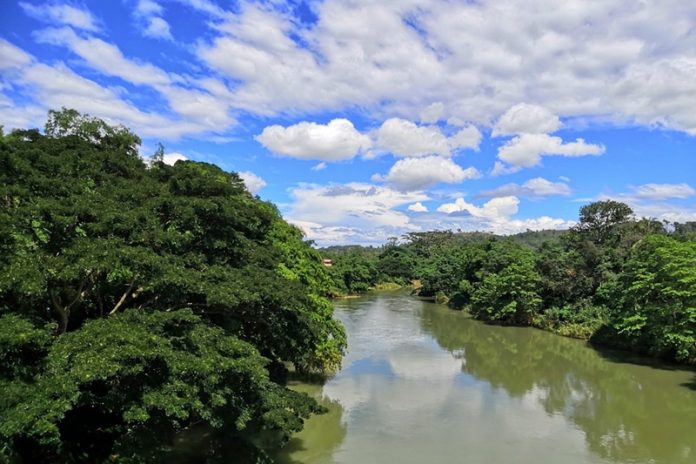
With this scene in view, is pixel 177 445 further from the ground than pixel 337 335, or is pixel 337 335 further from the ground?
pixel 337 335

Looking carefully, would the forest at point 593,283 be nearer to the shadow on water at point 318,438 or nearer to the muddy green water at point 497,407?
the muddy green water at point 497,407

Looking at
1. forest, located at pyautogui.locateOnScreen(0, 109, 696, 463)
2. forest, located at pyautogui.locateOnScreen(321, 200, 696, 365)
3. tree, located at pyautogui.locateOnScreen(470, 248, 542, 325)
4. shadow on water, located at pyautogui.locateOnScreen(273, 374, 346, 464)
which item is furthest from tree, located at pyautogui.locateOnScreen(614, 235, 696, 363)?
forest, located at pyautogui.locateOnScreen(0, 109, 696, 463)

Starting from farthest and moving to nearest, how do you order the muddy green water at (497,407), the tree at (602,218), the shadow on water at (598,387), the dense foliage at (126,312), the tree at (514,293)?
the tree at (602,218)
the tree at (514,293)
the shadow on water at (598,387)
the muddy green water at (497,407)
the dense foliage at (126,312)

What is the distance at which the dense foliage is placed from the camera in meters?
8.75

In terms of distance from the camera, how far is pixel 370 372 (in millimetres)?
24969

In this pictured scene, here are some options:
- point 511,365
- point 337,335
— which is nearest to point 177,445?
point 337,335

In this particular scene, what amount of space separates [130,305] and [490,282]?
3366 centimetres

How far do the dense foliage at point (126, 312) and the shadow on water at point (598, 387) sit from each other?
437 inches

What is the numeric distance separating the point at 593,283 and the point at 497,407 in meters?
20.0

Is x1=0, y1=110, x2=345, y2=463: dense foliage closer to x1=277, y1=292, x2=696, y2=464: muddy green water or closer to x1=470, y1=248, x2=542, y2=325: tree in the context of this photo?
x1=277, y1=292, x2=696, y2=464: muddy green water

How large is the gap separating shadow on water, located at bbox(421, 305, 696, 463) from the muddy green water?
0.18 feet

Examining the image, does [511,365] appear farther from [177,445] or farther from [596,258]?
[177,445]

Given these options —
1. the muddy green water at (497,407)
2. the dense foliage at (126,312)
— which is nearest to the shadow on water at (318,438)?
the muddy green water at (497,407)

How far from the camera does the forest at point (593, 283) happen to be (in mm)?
24609
